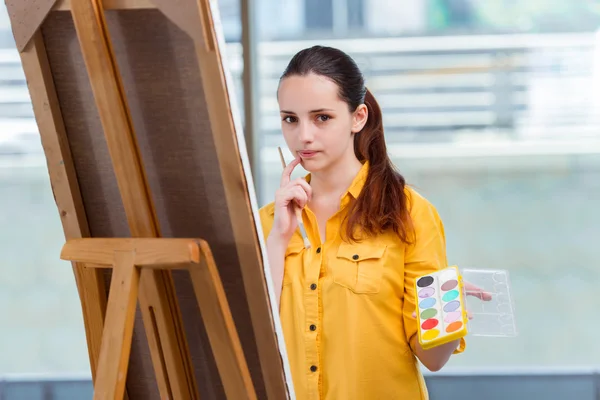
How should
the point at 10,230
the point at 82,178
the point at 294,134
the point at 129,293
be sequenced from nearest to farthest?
the point at 129,293
the point at 82,178
the point at 294,134
the point at 10,230

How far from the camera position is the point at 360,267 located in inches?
65.9

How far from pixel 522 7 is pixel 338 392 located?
196 centimetres

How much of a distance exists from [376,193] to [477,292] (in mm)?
318

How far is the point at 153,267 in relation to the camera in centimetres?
126

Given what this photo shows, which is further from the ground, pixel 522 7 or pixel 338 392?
pixel 522 7

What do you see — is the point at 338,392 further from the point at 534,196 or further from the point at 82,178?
the point at 534,196

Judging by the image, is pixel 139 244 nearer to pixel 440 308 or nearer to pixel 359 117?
pixel 440 308

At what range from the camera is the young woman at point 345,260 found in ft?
5.41

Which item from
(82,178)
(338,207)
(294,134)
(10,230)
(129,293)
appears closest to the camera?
(129,293)

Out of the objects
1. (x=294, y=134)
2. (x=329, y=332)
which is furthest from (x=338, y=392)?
(x=294, y=134)

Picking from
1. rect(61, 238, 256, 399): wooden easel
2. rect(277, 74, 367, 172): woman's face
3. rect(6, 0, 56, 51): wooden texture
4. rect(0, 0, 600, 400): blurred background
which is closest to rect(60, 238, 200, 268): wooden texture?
rect(61, 238, 256, 399): wooden easel

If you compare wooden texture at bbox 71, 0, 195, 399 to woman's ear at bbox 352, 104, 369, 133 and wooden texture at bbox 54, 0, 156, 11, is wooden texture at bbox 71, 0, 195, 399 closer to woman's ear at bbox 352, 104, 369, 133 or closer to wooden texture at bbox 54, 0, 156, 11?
wooden texture at bbox 54, 0, 156, 11

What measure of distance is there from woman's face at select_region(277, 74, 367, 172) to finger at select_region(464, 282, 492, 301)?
381 mm

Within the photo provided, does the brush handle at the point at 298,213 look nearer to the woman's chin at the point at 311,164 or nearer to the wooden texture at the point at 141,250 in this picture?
the woman's chin at the point at 311,164
